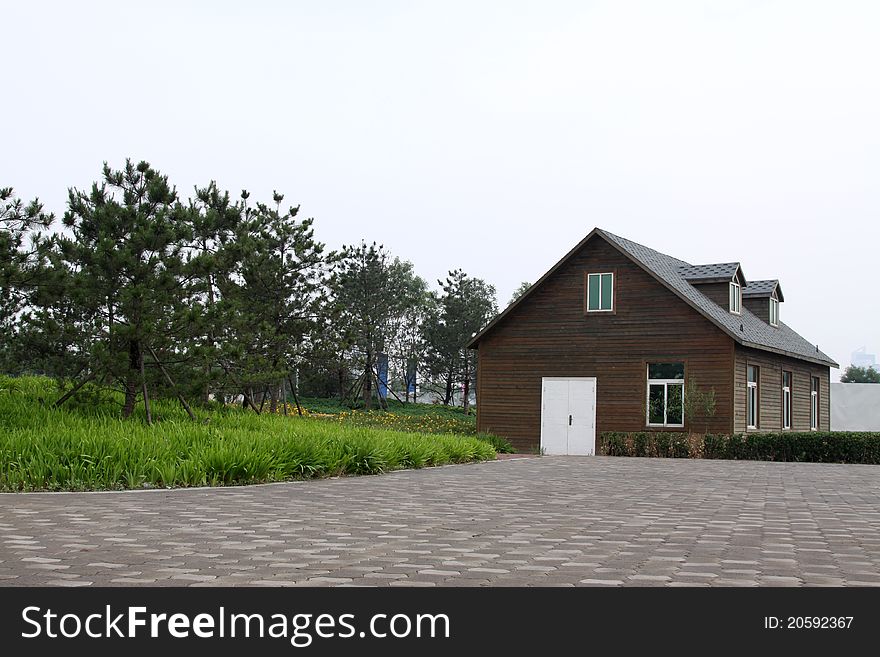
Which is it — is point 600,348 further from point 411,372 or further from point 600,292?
point 411,372

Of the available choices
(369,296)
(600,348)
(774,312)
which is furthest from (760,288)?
(369,296)

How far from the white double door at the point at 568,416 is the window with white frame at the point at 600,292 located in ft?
7.17

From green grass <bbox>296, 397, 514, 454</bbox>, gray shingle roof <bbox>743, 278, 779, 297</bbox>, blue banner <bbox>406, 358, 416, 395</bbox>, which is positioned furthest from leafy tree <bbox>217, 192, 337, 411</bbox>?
blue banner <bbox>406, 358, 416, 395</bbox>

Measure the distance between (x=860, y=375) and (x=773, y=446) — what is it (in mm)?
69312

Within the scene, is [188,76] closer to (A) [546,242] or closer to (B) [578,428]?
(B) [578,428]

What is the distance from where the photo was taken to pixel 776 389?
3092 centimetres

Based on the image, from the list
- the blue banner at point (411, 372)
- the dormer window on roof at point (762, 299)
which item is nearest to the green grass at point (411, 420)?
the blue banner at point (411, 372)

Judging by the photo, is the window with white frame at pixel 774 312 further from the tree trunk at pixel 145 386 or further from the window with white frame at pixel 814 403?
the tree trunk at pixel 145 386

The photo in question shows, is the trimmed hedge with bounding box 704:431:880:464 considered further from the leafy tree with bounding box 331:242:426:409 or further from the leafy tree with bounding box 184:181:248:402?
the leafy tree with bounding box 331:242:426:409

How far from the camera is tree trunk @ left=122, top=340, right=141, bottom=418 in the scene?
58.4ft

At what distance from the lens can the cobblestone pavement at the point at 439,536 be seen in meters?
6.18

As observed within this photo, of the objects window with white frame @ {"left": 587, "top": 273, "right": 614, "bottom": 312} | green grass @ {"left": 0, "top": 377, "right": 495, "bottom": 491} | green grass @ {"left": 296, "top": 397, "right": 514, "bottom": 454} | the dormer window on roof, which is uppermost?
the dormer window on roof

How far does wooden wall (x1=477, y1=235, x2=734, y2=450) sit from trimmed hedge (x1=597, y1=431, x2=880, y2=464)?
0.78m

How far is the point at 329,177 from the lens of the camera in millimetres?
26031
